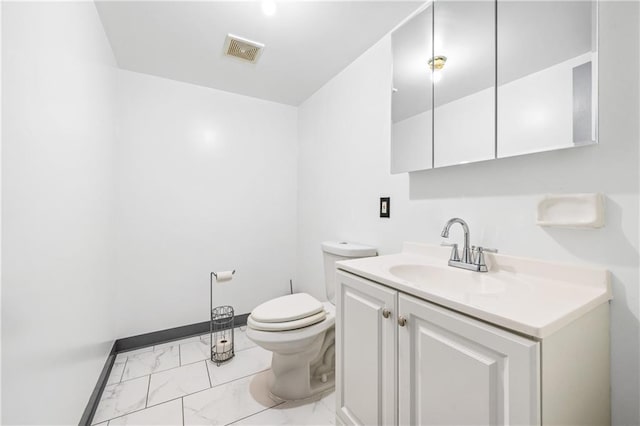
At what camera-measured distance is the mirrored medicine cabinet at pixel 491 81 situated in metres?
0.87

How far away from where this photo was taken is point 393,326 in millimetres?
941

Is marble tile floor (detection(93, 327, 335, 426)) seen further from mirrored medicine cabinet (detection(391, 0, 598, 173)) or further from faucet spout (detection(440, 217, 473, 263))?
mirrored medicine cabinet (detection(391, 0, 598, 173))

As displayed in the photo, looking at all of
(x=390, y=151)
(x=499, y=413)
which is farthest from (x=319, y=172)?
(x=499, y=413)

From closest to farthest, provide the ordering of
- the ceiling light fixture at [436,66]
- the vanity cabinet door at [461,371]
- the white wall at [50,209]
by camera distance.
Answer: the vanity cabinet door at [461,371] < the white wall at [50,209] < the ceiling light fixture at [436,66]

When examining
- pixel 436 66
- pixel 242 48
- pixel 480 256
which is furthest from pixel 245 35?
pixel 480 256

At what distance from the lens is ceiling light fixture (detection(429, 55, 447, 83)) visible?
1.28 meters

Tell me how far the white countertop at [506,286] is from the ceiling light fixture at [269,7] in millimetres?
1360

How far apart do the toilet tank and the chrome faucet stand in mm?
551

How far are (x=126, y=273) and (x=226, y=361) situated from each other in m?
1.02

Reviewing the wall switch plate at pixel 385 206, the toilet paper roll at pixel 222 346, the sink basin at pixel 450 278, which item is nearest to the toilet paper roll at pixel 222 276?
the toilet paper roll at pixel 222 346

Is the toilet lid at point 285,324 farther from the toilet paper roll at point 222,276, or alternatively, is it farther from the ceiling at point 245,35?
the ceiling at point 245,35

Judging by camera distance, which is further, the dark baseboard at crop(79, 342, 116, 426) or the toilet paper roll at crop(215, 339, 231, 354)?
the toilet paper roll at crop(215, 339, 231, 354)

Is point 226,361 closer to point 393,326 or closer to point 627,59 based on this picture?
point 393,326

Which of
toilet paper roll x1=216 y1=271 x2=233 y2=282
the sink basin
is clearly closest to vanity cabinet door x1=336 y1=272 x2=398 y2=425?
the sink basin
